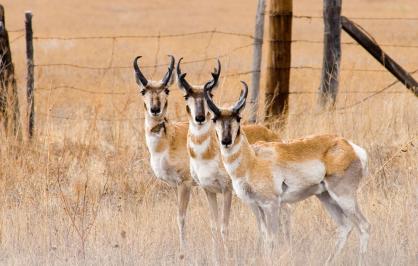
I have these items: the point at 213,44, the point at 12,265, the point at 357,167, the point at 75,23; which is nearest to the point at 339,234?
the point at 357,167

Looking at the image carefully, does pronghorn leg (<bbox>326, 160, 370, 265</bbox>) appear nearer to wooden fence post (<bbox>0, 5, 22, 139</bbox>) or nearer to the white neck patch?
the white neck patch

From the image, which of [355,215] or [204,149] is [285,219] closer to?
[355,215]

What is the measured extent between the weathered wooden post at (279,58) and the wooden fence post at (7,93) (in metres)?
2.64

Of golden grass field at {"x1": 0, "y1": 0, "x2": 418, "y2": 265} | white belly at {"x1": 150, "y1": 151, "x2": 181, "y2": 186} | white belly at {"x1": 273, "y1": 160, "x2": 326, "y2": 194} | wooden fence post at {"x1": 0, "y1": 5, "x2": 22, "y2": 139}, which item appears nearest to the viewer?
white belly at {"x1": 273, "y1": 160, "x2": 326, "y2": 194}

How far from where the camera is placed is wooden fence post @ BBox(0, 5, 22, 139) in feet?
33.6

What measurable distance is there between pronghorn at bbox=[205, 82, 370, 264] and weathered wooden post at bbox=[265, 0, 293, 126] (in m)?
3.41

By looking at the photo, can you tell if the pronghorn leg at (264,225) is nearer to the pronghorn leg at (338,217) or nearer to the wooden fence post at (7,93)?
the pronghorn leg at (338,217)

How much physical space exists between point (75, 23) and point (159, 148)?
3340 cm

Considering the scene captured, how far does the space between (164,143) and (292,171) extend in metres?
1.36

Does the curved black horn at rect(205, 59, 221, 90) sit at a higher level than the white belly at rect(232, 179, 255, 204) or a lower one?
higher

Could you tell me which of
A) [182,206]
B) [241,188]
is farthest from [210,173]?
[182,206]

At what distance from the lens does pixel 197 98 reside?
7.40 m

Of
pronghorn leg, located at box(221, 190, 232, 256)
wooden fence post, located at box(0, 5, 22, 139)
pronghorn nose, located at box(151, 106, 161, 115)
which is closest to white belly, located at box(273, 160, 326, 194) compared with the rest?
pronghorn leg, located at box(221, 190, 232, 256)

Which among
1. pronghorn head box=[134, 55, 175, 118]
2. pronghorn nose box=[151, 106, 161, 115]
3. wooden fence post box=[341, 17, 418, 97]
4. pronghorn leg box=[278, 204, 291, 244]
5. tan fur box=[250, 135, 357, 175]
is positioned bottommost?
pronghorn leg box=[278, 204, 291, 244]
